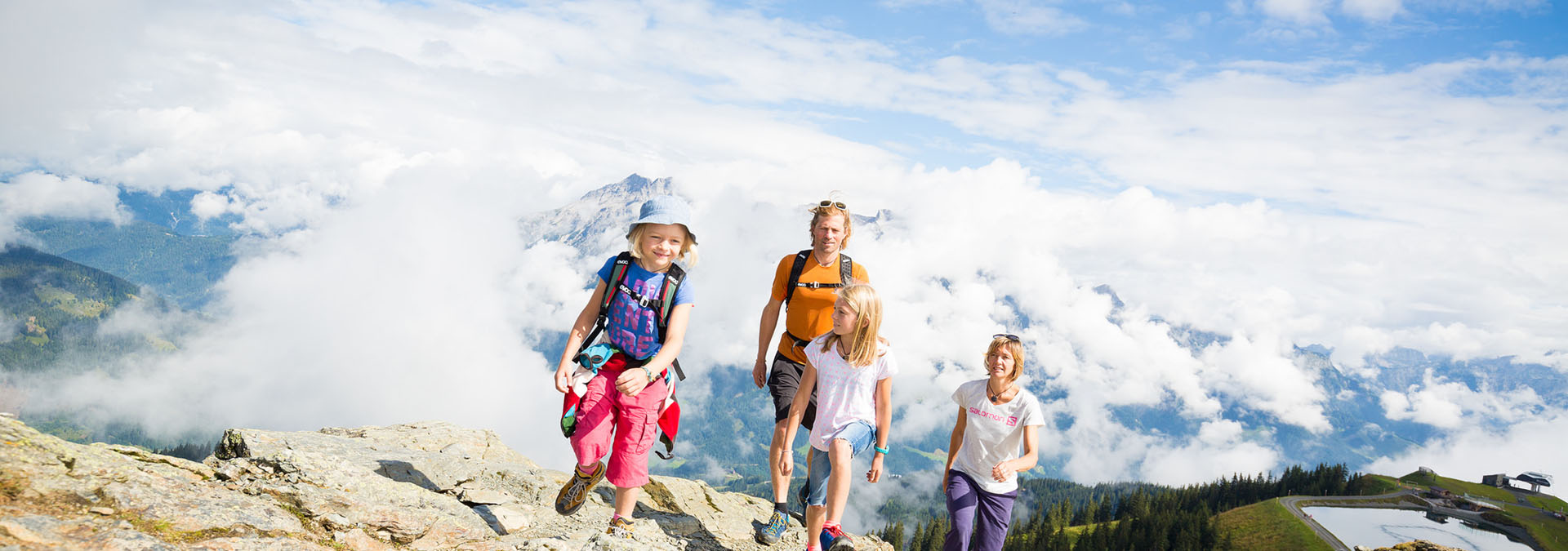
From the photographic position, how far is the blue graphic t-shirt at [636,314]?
7574 millimetres

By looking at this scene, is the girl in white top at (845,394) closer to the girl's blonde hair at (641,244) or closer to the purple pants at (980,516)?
the purple pants at (980,516)

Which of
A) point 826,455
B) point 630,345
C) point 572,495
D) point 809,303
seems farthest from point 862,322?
point 572,495

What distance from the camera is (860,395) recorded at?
309 inches

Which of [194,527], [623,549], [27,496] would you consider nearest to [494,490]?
[623,549]

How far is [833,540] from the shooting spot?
827cm

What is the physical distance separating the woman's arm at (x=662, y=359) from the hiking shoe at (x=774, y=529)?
3394 mm

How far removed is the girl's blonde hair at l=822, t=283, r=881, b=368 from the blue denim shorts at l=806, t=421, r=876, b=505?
77cm

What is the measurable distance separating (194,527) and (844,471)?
5786 mm

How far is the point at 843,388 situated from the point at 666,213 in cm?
289

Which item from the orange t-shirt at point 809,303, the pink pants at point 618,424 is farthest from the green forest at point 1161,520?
the pink pants at point 618,424

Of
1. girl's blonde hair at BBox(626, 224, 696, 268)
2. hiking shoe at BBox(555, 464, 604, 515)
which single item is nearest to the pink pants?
hiking shoe at BBox(555, 464, 604, 515)

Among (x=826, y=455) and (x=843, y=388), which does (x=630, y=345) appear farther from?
(x=826, y=455)

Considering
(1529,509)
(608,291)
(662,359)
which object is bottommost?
(662,359)

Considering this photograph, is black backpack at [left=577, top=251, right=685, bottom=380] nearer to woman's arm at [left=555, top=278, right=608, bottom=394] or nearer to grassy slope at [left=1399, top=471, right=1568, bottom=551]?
woman's arm at [left=555, top=278, right=608, bottom=394]
